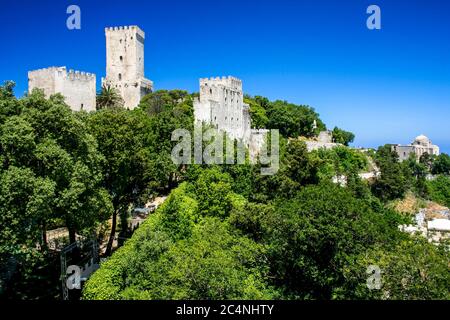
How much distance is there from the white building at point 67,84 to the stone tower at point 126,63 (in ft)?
42.9

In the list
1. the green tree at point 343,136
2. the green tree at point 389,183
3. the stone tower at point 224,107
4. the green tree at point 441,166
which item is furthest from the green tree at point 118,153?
the green tree at point 441,166

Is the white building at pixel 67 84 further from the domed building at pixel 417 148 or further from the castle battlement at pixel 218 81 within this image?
the domed building at pixel 417 148

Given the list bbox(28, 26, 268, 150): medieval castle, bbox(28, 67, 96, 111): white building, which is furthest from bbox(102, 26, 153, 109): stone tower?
bbox(28, 67, 96, 111): white building

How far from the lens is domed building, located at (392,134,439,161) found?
282ft

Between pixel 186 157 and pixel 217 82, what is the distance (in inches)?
484

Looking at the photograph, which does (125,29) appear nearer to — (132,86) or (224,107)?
(132,86)

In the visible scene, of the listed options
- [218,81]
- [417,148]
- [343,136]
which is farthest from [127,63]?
→ [417,148]

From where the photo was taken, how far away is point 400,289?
15.6 meters

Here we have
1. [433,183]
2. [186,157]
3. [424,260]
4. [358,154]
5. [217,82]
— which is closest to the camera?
[424,260]

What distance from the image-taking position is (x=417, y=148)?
87375 mm

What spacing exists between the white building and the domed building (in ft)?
193

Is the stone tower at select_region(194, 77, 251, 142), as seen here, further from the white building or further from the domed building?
the domed building

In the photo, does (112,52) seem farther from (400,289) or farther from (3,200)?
(400,289)
